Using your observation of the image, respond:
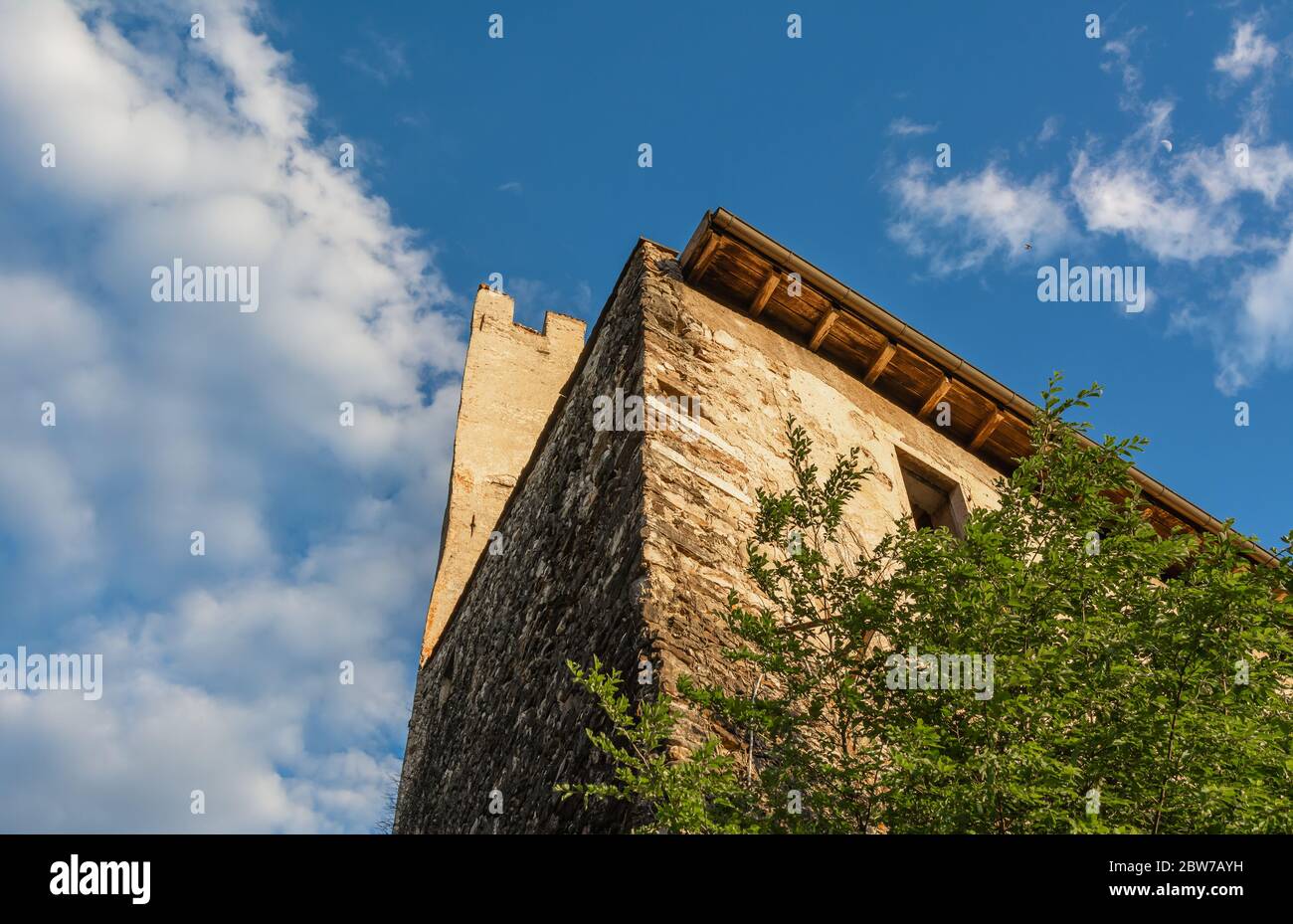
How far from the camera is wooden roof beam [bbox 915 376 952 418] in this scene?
737cm

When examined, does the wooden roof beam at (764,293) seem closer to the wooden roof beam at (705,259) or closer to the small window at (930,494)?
the wooden roof beam at (705,259)

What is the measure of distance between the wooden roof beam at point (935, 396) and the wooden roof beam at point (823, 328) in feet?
3.45

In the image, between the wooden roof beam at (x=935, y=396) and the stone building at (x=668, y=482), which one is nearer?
the stone building at (x=668, y=482)

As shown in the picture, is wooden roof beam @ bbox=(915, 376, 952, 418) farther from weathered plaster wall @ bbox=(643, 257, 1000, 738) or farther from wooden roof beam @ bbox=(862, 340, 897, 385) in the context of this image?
wooden roof beam @ bbox=(862, 340, 897, 385)

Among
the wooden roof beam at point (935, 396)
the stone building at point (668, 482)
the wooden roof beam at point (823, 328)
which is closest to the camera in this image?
the stone building at point (668, 482)

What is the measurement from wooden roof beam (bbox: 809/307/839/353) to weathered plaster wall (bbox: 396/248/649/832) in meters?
1.44

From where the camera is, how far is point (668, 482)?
4.99 metres

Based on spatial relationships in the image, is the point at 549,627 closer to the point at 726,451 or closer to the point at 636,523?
the point at 636,523

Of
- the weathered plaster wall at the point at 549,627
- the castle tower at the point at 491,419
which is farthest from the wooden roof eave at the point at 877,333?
the castle tower at the point at 491,419

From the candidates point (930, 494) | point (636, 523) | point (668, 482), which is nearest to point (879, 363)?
point (930, 494)

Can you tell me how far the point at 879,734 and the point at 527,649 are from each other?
10.0 ft

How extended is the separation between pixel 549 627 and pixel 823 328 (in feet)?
9.86

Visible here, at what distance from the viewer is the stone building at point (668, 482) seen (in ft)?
15.3
